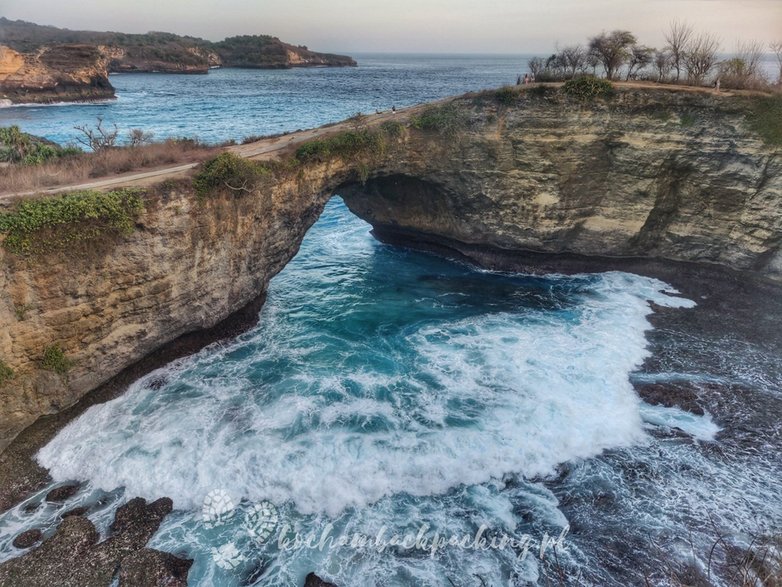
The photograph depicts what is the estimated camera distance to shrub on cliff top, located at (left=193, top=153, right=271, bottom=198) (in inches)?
701

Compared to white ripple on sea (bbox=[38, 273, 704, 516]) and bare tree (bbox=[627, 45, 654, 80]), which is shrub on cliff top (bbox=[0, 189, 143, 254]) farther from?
bare tree (bbox=[627, 45, 654, 80])

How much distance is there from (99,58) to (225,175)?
313ft

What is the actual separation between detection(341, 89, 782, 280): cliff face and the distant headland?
85.4m

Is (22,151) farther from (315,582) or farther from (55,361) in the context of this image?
(315,582)

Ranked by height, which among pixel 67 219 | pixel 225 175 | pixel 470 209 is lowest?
pixel 470 209

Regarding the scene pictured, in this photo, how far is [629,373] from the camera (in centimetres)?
1867

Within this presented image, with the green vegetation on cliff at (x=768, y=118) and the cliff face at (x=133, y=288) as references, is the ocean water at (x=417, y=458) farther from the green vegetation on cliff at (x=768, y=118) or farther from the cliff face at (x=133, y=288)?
the green vegetation on cliff at (x=768, y=118)

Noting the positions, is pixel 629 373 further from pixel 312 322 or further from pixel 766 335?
pixel 312 322

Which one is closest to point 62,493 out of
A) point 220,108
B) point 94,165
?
point 94,165

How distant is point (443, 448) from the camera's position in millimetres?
14992

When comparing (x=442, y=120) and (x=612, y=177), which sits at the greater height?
(x=442, y=120)

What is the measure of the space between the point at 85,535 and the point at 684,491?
16.6 metres

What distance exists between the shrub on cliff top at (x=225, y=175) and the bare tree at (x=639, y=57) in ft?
75.5

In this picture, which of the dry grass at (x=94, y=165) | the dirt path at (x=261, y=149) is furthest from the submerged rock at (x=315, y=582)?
the dry grass at (x=94, y=165)
